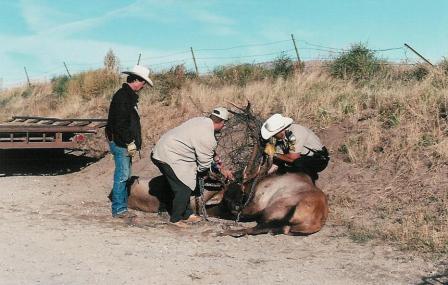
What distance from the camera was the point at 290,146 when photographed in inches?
306

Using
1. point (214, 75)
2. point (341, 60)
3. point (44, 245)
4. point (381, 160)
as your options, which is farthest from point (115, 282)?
point (214, 75)

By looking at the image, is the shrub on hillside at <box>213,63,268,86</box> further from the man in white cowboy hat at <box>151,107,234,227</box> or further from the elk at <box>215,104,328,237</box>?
the man in white cowboy hat at <box>151,107,234,227</box>

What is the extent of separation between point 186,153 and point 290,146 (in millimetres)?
1501

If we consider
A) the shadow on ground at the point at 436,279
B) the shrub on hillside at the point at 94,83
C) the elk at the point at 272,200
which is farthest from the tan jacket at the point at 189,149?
the shrub on hillside at the point at 94,83

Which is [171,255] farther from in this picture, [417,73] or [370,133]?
[417,73]

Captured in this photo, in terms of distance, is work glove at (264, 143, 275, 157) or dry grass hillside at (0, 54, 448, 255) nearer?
dry grass hillside at (0, 54, 448, 255)

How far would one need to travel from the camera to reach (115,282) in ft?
15.8

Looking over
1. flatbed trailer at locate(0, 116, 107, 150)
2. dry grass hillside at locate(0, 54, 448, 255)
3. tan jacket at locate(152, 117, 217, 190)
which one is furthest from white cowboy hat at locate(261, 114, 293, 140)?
flatbed trailer at locate(0, 116, 107, 150)

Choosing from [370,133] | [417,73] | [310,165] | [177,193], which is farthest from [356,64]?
[177,193]

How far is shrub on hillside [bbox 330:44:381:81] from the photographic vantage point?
557 inches

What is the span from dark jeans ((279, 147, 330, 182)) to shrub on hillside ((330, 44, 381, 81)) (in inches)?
241

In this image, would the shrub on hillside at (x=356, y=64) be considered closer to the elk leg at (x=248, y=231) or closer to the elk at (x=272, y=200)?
the elk at (x=272, y=200)

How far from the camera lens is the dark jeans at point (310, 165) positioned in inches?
304

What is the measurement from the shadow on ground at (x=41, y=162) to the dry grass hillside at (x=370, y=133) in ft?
2.56
